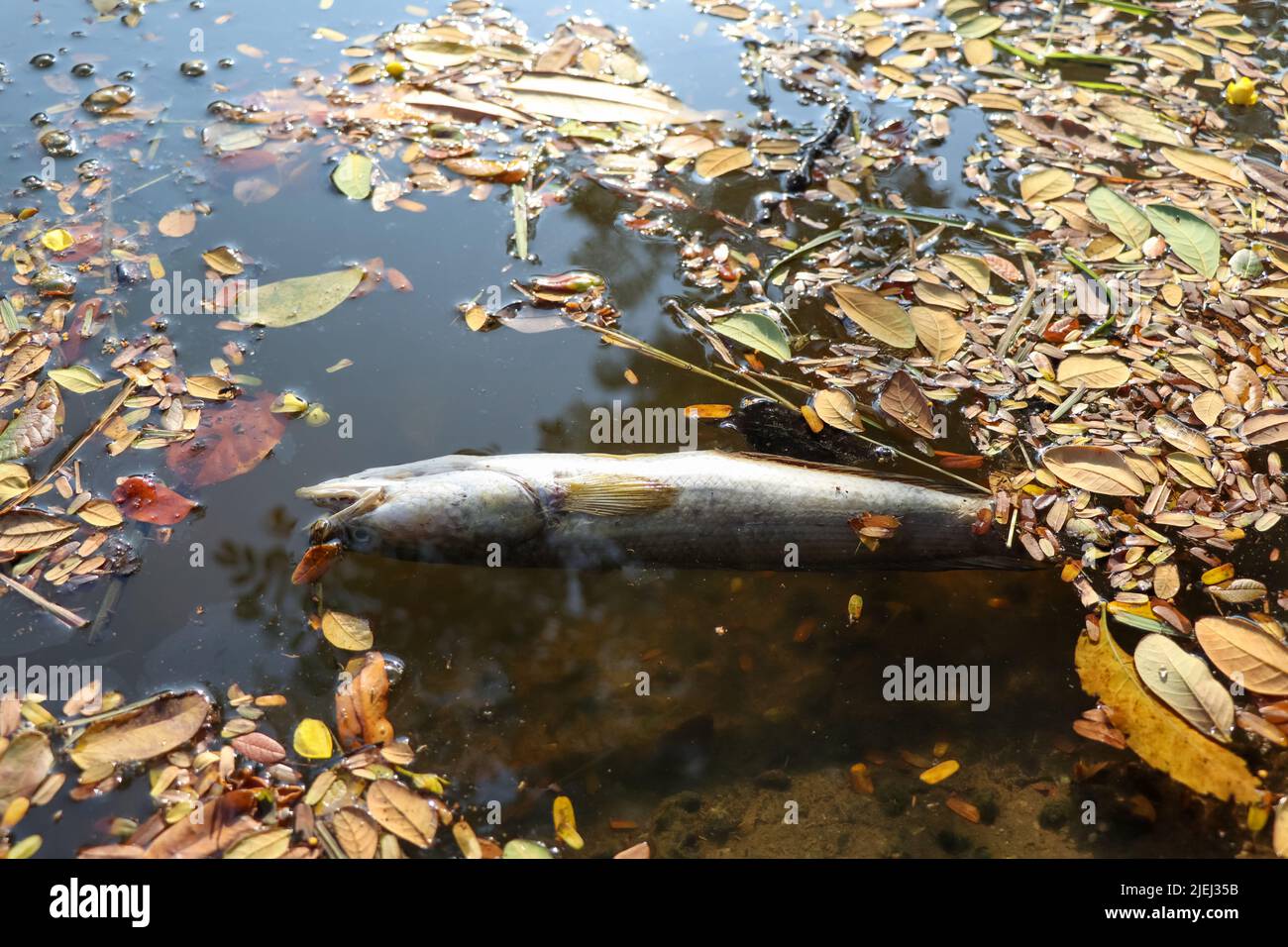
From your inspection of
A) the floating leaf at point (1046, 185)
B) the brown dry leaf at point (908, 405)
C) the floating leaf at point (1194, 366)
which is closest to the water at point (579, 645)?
the brown dry leaf at point (908, 405)

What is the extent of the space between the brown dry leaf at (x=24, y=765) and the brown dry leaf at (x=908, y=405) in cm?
363

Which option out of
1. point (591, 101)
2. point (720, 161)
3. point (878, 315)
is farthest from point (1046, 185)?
point (591, 101)

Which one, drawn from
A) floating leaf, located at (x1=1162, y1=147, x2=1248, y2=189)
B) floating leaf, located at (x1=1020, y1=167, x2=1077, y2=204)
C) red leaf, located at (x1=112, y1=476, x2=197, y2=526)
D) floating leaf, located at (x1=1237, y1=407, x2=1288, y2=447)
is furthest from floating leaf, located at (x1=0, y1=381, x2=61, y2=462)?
floating leaf, located at (x1=1162, y1=147, x2=1248, y2=189)

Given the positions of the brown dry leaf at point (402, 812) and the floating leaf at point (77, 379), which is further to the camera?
the floating leaf at point (77, 379)

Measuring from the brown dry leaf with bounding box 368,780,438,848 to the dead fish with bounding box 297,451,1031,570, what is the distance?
917mm

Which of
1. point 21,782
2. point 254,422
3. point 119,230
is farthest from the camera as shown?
point 119,230

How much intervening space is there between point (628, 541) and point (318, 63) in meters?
4.42

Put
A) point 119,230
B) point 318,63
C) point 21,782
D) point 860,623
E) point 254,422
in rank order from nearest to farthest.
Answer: point 21,782, point 860,623, point 254,422, point 119,230, point 318,63

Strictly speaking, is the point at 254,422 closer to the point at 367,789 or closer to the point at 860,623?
the point at 367,789

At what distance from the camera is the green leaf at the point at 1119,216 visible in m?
5.11

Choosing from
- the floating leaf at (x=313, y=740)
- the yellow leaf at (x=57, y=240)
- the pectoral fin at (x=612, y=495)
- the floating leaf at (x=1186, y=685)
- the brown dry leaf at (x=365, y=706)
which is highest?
the yellow leaf at (x=57, y=240)

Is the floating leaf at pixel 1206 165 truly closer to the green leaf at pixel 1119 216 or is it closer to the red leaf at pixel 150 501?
the green leaf at pixel 1119 216
